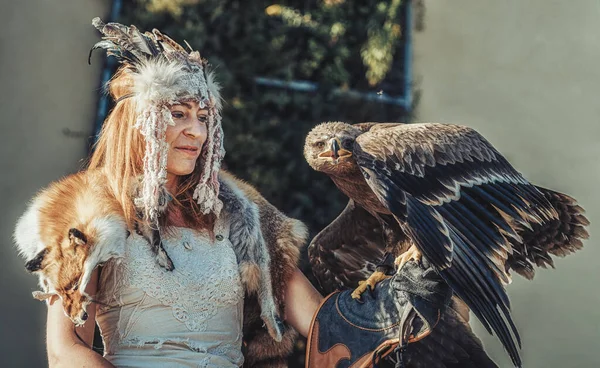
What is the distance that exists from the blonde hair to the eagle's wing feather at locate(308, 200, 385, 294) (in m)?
0.68

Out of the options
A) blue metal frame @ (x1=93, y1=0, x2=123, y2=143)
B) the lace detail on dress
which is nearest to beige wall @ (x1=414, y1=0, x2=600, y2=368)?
blue metal frame @ (x1=93, y1=0, x2=123, y2=143)

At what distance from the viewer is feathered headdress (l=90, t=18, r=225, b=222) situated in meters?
2.33

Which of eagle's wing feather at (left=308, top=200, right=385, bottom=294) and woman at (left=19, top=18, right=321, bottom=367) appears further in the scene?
eagle's wing feather at (left=308, top=200, right=385, bottom=294)

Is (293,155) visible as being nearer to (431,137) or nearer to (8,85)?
(8,85)

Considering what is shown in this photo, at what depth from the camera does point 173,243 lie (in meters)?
2.35

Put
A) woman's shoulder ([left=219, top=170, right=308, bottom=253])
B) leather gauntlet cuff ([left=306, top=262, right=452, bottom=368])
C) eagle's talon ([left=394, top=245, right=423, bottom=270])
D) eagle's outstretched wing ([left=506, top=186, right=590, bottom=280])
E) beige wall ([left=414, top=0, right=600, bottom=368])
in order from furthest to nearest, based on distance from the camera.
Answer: beige wall ([left=414, top=0, right=600, bottom=368]), eagle's outstretched wing ([left=506, top=186, right=590, bottom=280]), woman's shoulder ([left=219, top=170, right=308, bottom=253]), eagle's talon ([left=394, top=245, right=423, bottom=270]), leather gauntlet cuff ([left=306, top=262, right=452, bottom=368])

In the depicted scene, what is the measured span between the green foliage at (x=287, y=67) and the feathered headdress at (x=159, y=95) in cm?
241

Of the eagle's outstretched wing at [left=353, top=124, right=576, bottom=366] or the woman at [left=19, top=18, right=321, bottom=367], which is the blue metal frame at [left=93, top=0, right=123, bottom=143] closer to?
the woman at [left=19, top=18, right=321, bottom=367]

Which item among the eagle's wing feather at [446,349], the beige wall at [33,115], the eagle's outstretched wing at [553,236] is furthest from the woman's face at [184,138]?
Answer: the beige wall at [33,115]

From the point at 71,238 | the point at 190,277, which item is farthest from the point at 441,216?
the point at 71,238

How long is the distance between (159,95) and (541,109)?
346 cm

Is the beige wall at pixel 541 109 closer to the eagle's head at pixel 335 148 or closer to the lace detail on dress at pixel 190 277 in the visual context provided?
the eagle's head at pixel 335 148

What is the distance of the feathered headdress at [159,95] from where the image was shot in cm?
233

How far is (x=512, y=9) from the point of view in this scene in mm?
5242
